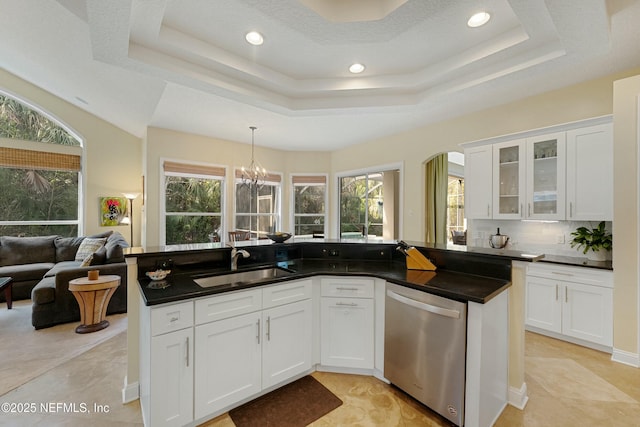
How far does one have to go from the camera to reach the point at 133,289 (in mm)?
2041

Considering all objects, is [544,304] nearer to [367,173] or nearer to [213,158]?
[367,173]

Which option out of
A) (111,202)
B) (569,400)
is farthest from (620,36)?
(111,202)

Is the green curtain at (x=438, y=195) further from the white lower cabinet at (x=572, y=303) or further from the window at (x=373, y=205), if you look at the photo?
the white lower cabinet at (x=572, y=303)

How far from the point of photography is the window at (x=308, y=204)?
643cm

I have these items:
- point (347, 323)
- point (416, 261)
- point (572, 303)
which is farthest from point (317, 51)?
point (572, 303)

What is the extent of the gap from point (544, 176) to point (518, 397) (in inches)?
97.6

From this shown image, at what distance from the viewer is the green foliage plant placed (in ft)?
9.55

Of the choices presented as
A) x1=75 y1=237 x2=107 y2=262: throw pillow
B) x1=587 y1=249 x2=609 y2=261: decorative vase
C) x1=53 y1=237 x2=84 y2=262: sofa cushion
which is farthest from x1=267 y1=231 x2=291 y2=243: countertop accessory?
x1=53 y1=237 x2=84 y2=262: sofa cushion

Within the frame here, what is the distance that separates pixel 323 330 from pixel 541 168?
3163 millimetres

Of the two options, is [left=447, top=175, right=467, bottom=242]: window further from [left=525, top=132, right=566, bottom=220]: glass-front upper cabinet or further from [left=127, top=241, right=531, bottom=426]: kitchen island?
[left=127, top=241, right=531, bottom=426]: kitchen island

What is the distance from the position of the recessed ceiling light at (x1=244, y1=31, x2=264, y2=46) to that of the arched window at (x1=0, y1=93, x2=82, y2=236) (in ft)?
17.4

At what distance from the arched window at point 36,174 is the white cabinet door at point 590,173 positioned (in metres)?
8.03

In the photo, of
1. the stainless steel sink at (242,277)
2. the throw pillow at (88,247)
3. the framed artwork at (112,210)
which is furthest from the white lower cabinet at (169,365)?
the framed artwork at (112,210)

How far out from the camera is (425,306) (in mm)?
1893
